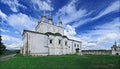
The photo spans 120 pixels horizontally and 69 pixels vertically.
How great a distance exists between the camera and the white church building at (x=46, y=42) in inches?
1027

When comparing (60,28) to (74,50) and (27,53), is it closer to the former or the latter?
(74,50)

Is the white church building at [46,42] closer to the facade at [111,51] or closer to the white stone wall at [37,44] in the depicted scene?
the white stone wall at [37,44]

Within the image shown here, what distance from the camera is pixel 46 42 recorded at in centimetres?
2961

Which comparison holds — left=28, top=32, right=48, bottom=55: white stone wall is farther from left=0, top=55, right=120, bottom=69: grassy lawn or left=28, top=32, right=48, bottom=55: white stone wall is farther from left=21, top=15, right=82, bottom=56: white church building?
left=0, top=55, right=120, bottom=69: grassy lawn

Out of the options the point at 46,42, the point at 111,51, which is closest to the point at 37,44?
the point at 46,42

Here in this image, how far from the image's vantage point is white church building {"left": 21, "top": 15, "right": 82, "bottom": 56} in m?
26.1

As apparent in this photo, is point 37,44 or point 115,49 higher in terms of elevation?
point 37,44

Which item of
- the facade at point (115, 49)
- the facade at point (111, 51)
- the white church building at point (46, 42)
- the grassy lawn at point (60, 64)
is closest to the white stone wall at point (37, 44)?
the white church building at point (46, 42)

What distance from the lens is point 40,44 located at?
27922 mm

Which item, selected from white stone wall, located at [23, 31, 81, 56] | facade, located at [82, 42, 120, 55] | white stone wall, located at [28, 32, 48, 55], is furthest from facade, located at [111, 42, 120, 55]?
white stone wall, located at [28, 32, 48, 55]

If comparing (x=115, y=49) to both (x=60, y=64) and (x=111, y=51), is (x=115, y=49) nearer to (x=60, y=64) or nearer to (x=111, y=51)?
(x=111, y=51)

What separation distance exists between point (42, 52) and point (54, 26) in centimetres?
1110

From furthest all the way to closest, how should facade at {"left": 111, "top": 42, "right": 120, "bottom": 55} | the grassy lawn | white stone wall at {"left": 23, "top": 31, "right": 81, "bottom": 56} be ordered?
facade at {"left": 111, "top": 42, "right": 120, "bottom": 55} < white stone wall at {"left": 23, "top": 31, "right": 81, "bottom": 56} < the grassy lawn

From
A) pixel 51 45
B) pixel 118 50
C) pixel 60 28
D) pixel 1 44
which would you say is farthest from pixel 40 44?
pixel 118 50
